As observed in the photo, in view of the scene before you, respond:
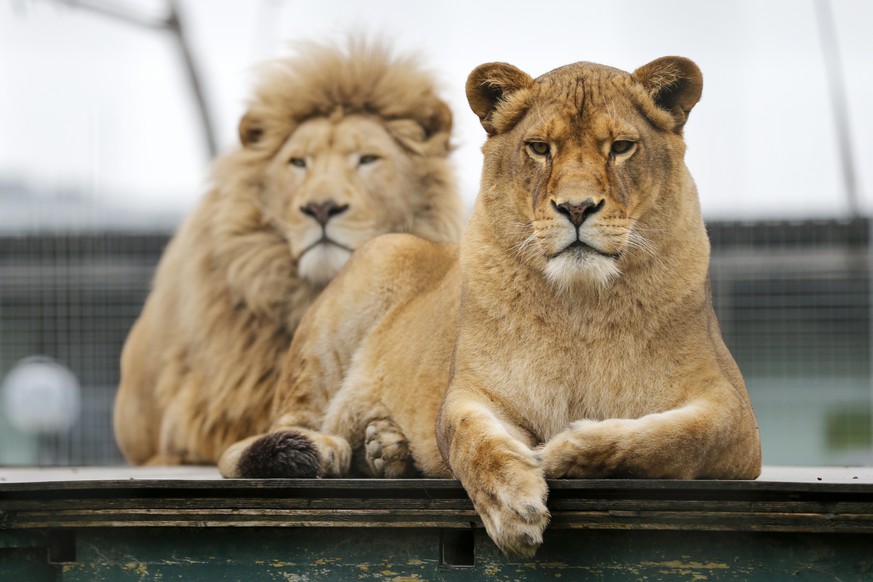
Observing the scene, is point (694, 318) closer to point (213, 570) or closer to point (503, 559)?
point (503, 559)

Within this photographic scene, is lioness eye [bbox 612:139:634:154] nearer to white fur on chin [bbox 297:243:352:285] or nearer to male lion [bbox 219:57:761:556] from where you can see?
male lion [bbox 219:57:761:556]

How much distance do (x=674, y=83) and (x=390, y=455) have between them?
995 mm

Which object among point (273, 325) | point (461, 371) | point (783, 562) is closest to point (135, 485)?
point (461, 371)

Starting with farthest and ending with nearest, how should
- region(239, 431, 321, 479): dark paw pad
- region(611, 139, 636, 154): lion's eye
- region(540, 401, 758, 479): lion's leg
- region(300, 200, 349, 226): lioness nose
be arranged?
region(300, 200, 349, 226): lioness nose
region(239, 431, 321, 479): dark paw pad
region(611, 139, 636, 154): lion's eye
region(540, 401, 758, 479): lion's leg

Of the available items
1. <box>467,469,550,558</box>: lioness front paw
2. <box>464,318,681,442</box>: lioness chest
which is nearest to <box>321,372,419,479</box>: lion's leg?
<box>464,318,681,442</box>: lioness chest

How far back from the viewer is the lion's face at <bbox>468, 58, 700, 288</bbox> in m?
2.18

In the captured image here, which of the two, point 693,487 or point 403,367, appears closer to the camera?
point 693,487

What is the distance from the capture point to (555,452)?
2117mm

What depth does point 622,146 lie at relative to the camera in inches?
88.9

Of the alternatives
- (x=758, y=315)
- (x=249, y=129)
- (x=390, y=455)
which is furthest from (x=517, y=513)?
(x=758, y=315)

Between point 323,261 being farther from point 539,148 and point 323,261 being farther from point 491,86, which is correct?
point 539,148

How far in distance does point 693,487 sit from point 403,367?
95 centimetres

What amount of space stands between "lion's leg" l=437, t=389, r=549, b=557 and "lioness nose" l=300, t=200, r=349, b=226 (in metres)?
1.28

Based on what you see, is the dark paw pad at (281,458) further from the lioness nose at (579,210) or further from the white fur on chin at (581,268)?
the lioness nose at (579,210)
